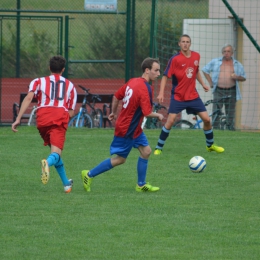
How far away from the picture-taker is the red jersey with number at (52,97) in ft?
29.2

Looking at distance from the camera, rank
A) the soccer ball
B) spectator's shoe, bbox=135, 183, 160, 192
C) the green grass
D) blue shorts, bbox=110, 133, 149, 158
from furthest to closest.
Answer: the soccer ball, spectator's shoe, bbox=135, 183, 160, 192, blue shorts, bbox=110, 133, 149, 158, the green grass

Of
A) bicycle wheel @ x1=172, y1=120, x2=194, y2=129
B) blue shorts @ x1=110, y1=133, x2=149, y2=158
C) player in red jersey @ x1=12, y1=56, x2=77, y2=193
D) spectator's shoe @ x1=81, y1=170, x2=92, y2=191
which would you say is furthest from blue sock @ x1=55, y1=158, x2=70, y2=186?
bicycle wheel @ x1=172, y1=120, x2=194, y2=129

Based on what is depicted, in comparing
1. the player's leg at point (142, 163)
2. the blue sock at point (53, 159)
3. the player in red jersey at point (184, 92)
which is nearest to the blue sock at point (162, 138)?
the player in red jersey at point (184, 92)

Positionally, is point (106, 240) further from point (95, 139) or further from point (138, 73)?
point (138, 73)

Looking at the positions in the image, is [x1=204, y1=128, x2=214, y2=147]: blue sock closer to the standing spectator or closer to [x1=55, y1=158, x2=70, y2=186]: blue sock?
the standing spectator

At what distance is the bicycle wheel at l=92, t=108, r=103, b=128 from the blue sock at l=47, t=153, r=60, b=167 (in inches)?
299

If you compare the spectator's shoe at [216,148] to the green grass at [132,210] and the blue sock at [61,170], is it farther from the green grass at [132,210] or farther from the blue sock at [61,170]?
the blue sock at [61,170]

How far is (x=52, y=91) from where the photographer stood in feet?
29.2

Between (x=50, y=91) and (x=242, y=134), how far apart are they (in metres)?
6.67

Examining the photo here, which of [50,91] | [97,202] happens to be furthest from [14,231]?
[50,91]

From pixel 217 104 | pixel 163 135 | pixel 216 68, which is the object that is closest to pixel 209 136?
pixel 163 135

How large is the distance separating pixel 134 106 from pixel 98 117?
7.56m

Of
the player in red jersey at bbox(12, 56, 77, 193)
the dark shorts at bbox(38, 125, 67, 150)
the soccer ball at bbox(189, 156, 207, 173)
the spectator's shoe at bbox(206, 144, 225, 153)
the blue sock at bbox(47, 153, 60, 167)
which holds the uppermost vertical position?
→ the player in red jersey at bbox(12, 56, 77, 193)

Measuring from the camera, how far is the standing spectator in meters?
15.1
